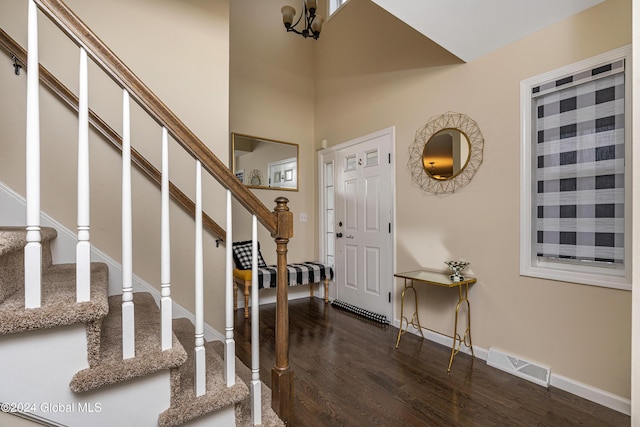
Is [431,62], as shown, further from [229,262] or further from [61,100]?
[61,100]

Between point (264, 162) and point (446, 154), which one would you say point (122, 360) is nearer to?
point (446, 154)

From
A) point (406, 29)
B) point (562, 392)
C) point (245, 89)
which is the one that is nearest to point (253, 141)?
point (245, 89)

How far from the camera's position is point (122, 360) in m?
1.02

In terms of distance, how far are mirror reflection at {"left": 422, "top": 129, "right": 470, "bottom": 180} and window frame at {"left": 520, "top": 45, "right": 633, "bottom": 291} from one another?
1.55ft

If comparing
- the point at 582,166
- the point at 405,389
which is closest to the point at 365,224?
the point at 405,389

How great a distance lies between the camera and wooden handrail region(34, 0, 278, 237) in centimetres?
94

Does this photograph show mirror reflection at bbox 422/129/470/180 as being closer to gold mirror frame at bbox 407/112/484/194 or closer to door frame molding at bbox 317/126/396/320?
gold mirror frame at bbox 407/112/484/194

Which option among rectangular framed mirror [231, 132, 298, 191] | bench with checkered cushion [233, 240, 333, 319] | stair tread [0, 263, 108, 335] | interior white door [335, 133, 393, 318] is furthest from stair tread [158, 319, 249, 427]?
rectangular framed mirror [231, 132, 298, 191]

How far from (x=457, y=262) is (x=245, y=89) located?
3337 millimetres

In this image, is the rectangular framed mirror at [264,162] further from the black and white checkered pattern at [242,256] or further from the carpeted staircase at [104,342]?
the carpeted staircase at [104,342]

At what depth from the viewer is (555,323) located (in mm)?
2080

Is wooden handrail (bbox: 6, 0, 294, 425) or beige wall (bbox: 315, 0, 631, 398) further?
beige wall (bbox: 315, 0, 631, 398)

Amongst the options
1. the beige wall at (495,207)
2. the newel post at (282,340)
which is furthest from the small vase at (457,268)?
the newel post at (282,340)

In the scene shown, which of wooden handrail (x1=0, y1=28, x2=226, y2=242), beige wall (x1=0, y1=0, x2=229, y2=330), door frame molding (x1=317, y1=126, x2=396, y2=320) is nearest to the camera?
wooden handrail (x1=0, y1=28, x2=226, y2=242)
